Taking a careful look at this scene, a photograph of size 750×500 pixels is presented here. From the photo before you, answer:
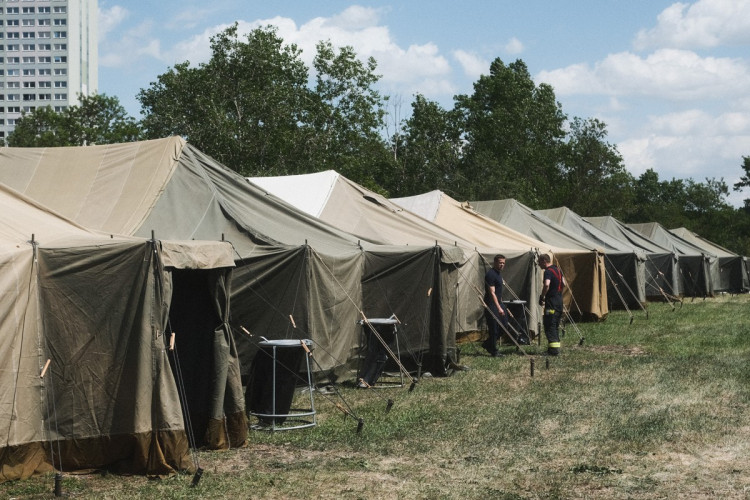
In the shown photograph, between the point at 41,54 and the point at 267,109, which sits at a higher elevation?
the point at 41,54

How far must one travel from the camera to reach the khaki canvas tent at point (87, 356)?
23.3ft

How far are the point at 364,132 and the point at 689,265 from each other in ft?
61.5

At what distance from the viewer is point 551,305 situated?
16.1 m

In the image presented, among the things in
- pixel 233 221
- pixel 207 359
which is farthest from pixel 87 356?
pixel 233 221

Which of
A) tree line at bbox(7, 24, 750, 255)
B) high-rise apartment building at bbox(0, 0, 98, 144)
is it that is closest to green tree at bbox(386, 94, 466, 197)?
tree line at bbox(7, 24, 750, 255)

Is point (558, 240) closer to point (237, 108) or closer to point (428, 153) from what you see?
point (237, 108)

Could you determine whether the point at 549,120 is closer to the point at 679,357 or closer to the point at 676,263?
the point at 676,263

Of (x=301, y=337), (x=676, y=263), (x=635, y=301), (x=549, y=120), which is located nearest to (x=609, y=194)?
(x=549, y=120)

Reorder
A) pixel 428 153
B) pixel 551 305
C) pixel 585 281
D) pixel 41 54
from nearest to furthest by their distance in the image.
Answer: pixel 551 305 < pixel 585 281 < pixel 428 153 < pixel 41 54

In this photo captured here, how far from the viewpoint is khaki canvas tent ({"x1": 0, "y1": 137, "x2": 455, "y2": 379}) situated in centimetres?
1165

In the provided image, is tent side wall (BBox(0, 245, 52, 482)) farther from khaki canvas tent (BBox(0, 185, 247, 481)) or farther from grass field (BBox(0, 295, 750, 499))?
grass field (BBox(0, 295, 750, 499))

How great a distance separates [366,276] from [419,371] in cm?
164

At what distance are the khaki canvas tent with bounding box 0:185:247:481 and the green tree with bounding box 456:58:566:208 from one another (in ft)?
168

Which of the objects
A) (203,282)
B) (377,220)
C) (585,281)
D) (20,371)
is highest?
(377,220)
